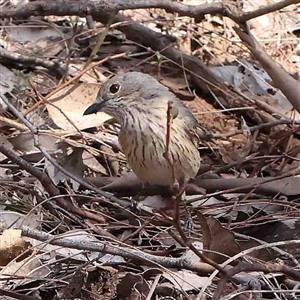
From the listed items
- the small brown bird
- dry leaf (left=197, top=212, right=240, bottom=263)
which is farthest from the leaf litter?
the small brown bird

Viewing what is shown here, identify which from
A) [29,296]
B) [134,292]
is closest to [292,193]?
[134,292]

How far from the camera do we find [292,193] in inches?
172

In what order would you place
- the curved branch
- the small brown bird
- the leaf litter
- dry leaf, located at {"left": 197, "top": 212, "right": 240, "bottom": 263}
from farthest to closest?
the curved branch, the small brown bird, the leaf litter, dry leaf, located at {"left": 197, "top": 212, "right": 240, "bottom": 263}

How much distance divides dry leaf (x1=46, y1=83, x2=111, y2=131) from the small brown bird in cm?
43

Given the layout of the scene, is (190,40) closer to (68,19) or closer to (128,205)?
(68,19)

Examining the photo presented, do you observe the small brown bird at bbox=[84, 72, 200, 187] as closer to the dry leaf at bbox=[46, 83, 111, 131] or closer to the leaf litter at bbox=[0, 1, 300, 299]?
Result: the leaf litter at bbox=[0, 1, 300, 299]

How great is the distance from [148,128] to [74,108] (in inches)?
41.7

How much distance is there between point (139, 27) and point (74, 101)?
3.42 ft

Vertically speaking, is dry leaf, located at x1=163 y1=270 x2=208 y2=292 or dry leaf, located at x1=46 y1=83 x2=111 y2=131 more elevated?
dry leaf, located at x1=163 y1=270 x2=208 y2=292

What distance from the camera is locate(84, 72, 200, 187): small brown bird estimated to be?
4.20 meters

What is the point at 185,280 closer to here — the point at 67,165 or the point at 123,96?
the point at 67,165

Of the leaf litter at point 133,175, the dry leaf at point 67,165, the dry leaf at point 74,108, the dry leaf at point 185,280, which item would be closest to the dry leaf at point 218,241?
the leaf litter at point 133,175

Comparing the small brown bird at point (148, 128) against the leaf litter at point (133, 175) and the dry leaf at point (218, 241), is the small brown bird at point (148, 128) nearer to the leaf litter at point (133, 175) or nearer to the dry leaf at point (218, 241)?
the leaf litter at point (133, 175)

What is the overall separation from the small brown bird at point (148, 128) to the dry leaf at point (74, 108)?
1.40ft
